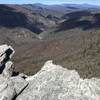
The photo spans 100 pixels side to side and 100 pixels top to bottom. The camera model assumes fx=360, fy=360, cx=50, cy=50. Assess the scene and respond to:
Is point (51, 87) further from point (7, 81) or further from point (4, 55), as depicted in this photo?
point (4, 55)

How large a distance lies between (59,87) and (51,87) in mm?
593

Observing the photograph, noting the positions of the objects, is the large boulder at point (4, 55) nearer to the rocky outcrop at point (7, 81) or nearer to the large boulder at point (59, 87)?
the rocky outcrop at point (7, 81)

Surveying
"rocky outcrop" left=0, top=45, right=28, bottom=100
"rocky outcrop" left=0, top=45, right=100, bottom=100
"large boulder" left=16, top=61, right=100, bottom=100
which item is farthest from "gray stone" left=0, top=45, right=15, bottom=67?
"large boulder" left=16, top=61, right=100, bottom=100

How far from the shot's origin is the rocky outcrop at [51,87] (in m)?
25.9

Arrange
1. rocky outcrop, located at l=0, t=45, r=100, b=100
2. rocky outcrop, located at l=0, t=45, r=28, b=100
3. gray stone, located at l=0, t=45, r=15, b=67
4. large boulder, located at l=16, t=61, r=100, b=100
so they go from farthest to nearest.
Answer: gray stone, located at l=0, t=45, r=15, b=67 → large boulder, located at l=16, t=61, r=100, b=100 → rocky outcrop, located at l=0, t=45, r=100, b=100 → rocky outcrop, located at l=0, t=45, r=28, b=100

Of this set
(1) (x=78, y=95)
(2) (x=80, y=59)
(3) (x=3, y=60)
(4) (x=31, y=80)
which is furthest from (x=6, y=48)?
(2) (x=80, y=59)

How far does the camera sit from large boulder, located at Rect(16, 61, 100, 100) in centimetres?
2597

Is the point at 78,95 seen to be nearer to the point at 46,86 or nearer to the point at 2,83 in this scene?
the point at 46,86

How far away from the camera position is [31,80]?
2853 cm

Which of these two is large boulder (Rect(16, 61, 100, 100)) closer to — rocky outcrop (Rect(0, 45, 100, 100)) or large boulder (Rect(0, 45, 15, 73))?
rocky outcrop (Rect(0, 45, 100, 100))

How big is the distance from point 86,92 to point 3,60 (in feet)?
30.2

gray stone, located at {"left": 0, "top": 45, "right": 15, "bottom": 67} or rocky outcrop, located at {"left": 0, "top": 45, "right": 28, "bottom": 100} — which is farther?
gray stone, located at {"left": 0, "top": 45, "right": 15, "bottom": 67}

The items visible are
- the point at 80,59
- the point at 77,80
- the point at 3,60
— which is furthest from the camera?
the point at 80,59

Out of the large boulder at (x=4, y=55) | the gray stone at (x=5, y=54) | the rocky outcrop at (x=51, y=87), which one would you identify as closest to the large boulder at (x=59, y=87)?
the rocky outcrop at (x=51, y=87)
